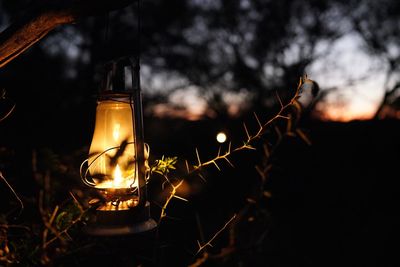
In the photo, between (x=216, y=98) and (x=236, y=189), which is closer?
(x=236, y=189)

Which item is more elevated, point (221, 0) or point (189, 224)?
point (221, 0)

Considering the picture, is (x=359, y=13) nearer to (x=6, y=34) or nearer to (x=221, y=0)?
(x=221, y=0)

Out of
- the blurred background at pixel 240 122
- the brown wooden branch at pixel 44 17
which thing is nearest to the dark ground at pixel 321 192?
the blurred background at pixel 240 122

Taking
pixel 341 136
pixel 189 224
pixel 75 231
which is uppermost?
pixel 341 136

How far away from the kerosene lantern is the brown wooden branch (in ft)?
0.59

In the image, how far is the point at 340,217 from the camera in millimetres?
4113

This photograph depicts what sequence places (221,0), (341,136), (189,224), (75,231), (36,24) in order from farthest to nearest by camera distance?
(221,0)
(341,136)
(189,224)
(75,231)
(36,24)

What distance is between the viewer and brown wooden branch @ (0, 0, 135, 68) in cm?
75

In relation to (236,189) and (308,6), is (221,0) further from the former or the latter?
(236,189)

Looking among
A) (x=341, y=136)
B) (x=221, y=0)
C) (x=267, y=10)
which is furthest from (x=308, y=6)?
(x=341, y=136)

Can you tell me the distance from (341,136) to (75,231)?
11.6 ft

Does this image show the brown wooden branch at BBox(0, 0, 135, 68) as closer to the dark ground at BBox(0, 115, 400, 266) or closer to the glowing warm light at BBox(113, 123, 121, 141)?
the glowing warm light at BBox(113, 123, 121, 141)


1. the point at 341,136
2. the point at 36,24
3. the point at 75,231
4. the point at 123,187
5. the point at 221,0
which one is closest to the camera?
the point at 36,24

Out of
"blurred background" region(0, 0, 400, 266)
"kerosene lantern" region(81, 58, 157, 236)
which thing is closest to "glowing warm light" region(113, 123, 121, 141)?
"kerosene lantern" region(81, 58, 157, 236)
